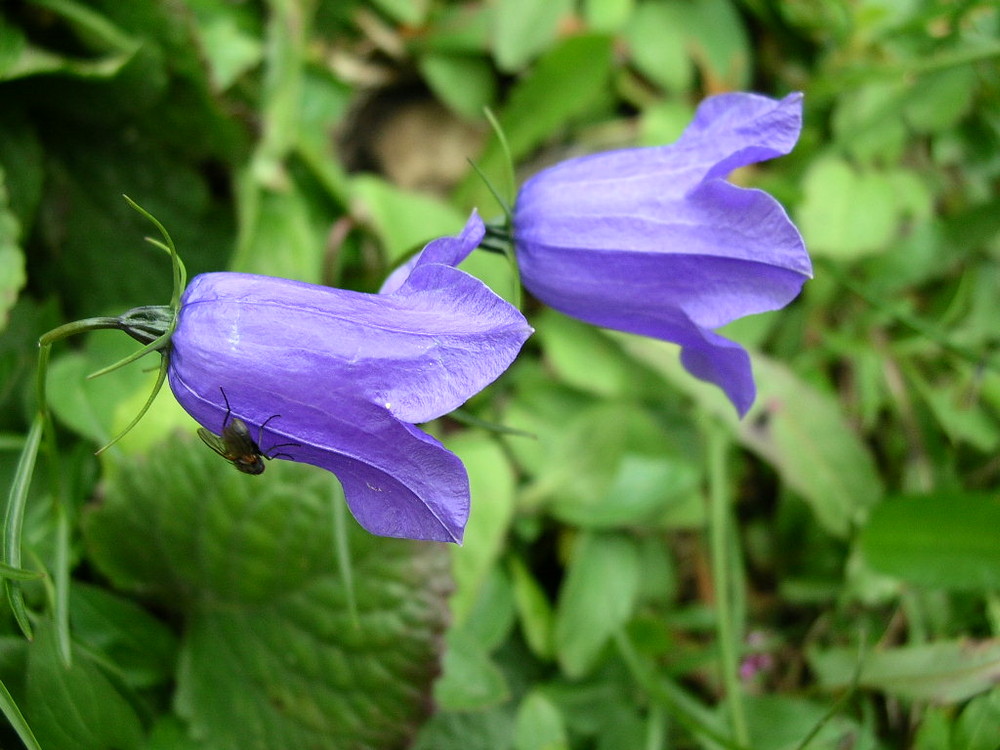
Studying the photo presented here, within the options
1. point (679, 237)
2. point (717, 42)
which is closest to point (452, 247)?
point (679, 237)

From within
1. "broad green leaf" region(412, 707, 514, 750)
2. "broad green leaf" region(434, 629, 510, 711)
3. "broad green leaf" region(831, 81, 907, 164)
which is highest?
"broad green leaf" region(831, 81, 907, 164)

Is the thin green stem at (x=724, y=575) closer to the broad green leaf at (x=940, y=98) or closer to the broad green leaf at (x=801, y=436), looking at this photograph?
the broad green leaf at (x=801, y=436)

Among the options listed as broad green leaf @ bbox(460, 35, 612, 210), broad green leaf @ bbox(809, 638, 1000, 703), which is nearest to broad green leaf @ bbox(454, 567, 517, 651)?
broad green leaf @ bbox(809, 638, 1000, 703)

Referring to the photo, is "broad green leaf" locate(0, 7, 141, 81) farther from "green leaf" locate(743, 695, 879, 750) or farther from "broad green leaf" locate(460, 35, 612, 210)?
"green leaf" locate(743, 695, 879, 750)

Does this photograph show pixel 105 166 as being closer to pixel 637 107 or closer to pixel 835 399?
pixel 637 107

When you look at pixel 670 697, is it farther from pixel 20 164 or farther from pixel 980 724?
pixel 20 164

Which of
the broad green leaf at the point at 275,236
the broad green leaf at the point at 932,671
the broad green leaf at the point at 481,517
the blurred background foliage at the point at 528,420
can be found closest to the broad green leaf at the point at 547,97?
the blurred background foliage at the point at 528,420

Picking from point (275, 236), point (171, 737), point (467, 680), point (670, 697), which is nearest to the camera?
point (171, 737)
